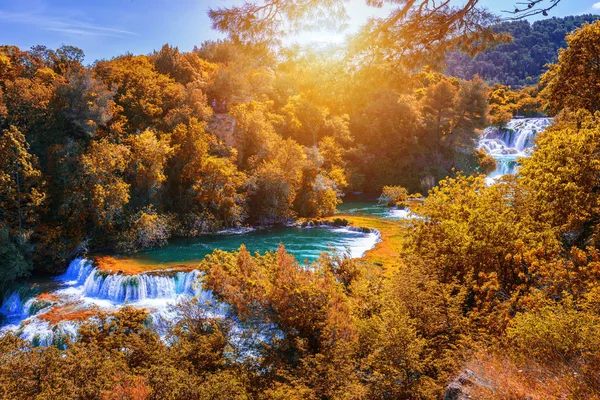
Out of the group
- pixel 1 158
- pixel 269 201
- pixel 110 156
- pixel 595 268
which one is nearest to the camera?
pixel 595 268

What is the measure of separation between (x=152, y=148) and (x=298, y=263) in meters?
11.3

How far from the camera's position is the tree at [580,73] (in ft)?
30.5

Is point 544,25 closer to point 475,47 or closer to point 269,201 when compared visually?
point 269,201

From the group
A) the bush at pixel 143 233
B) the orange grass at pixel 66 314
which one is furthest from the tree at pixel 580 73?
the bush at pixel 143 233

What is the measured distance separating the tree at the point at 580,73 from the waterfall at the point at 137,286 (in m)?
11.7

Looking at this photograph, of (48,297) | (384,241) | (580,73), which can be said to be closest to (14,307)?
(48,297)

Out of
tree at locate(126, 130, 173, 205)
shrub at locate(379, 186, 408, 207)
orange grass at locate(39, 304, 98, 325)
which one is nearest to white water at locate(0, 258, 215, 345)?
orange grass at locate(39, 304, 98, 325)

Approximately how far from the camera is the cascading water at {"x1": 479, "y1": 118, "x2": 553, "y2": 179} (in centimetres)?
3338

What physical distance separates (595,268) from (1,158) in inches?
673

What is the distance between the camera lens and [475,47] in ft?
21.6

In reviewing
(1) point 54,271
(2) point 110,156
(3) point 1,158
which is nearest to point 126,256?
(1) point 54,271

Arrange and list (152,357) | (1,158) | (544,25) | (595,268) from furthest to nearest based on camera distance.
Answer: (544,25) < (1,158) < (152,357) < (595,268)

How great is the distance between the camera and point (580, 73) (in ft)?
31.4

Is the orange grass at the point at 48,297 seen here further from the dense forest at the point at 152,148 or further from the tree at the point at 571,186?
the tree at the point at 571,186
